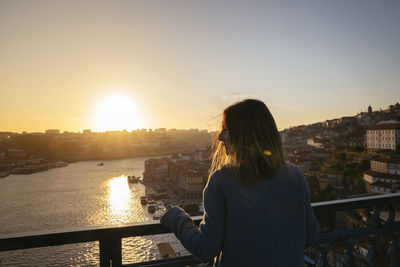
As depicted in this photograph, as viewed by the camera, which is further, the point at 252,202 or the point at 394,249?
the point at 394,249

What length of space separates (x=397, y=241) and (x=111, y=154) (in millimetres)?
32822

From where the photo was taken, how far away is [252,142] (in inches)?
14.8

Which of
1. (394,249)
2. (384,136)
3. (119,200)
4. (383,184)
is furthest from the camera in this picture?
(384,136)

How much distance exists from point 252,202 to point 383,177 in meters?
11.0

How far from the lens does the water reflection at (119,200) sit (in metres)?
9.45

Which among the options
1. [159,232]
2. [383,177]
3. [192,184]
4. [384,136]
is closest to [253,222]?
[159,232]

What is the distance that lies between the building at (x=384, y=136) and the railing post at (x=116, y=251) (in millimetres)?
17105

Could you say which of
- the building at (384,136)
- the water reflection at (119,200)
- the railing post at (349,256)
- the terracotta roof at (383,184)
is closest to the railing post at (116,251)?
the railing post at (349,256)

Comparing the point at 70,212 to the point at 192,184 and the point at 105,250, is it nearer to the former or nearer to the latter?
the point at 192,184

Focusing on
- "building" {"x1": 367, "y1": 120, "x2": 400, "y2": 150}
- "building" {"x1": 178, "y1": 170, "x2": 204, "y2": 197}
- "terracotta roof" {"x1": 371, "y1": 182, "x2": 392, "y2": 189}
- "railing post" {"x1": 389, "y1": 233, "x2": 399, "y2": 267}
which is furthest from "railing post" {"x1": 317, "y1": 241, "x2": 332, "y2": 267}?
"building" {"x1": 367, "y1": 120, "x2": 400, "y2": 150}

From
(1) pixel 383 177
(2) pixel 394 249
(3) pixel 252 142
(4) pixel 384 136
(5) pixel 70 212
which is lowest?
(5) pixel 70 212

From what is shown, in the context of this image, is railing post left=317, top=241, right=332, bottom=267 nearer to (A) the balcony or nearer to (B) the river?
(A) the balcony

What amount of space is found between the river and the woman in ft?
16.2

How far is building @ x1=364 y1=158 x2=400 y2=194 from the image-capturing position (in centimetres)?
922
